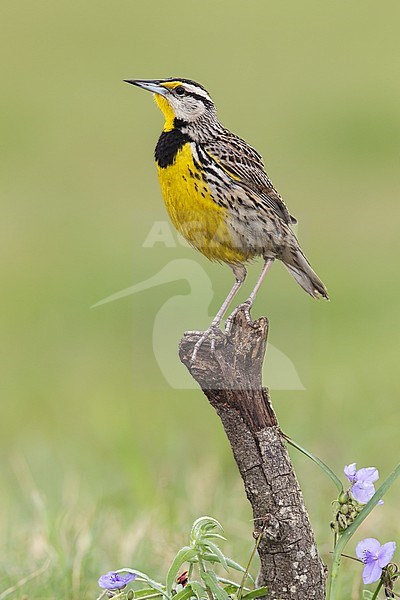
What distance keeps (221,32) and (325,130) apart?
19.3 ft

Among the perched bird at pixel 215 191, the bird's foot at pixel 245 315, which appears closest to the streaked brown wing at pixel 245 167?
the perched bird at pixel 215 191

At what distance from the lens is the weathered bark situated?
9.54 feet

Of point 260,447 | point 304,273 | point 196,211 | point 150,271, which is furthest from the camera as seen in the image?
point 150,271

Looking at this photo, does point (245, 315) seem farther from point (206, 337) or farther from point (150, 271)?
point (150, 271)

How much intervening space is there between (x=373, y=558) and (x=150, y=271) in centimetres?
567

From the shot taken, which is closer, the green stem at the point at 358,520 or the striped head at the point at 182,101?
the green stem at the point at 358,520

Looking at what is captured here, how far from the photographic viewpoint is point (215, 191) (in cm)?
339

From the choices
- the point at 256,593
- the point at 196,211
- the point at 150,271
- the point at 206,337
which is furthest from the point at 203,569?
the point at 150,271

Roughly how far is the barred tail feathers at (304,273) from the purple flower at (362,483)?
0.66 meters

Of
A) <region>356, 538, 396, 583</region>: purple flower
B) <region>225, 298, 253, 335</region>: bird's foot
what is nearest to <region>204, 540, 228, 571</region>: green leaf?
<region>356, 538, 396, 583</region>: purple flower

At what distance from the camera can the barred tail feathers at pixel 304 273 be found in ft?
11.2

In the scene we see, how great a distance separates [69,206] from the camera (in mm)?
14195

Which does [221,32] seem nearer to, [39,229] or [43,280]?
[39,229]

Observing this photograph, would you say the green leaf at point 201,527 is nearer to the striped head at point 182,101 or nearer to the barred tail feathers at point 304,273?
the barred tail feathers at point 304,273
